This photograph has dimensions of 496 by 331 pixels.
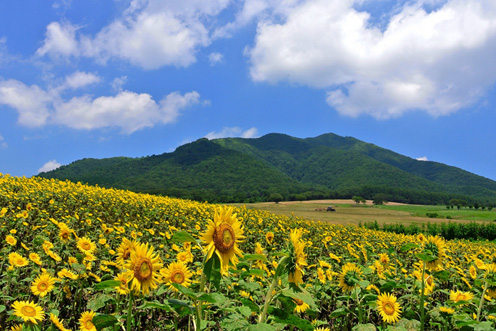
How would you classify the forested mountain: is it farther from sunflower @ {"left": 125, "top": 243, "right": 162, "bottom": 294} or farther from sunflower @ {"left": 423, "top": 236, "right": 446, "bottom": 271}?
sunflower @ {"left": 125, "top": 243, "right": 162, "bottom": 294}

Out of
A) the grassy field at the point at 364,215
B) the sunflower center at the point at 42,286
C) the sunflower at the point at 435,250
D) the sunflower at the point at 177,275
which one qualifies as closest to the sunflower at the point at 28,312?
the sunflower center at the point at 42,286

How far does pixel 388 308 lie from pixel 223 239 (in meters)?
2.10

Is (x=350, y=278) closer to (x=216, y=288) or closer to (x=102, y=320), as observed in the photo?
(x=216, y=288)

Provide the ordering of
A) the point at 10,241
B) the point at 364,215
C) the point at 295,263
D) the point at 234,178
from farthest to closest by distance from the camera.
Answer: the point at 234,178 → the point at 364,215 → the point at 10,241 → the point at 295,263

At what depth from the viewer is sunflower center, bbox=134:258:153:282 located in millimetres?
1751

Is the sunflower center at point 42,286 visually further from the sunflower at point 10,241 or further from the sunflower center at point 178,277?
the sunflower at point 10,241

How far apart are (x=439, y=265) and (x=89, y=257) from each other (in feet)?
11.3

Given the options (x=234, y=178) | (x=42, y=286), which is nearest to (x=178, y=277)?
(x=42, y=286)

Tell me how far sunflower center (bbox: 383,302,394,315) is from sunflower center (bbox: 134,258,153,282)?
7.42 feet

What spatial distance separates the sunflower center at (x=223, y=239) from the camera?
5.16 feet

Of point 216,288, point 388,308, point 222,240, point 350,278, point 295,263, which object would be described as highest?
point 222,240

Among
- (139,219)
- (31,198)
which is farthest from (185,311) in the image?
(31,198)

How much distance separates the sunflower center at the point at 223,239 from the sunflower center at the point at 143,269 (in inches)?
20.1

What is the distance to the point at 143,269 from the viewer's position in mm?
1769
